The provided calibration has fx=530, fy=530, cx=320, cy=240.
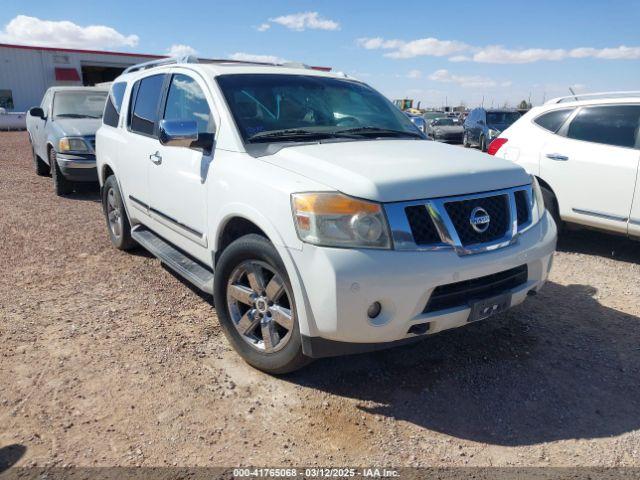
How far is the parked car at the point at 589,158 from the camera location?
518 cm

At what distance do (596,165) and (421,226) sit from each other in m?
3.59

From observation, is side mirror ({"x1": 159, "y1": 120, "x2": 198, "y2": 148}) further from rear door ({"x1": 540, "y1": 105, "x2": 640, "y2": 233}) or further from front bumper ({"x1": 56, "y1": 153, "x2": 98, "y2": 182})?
front bumper ({"x1": 56, "y1": 153, "x2": 98, "y2": 182})

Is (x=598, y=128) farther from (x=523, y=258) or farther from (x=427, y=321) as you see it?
(x=427, y=321)

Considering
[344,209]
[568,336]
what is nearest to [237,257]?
[344,209]

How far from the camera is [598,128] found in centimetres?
555

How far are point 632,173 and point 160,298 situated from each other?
451cm

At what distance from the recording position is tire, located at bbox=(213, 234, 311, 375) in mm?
2871

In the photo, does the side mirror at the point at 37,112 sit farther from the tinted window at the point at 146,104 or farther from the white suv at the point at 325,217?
the white suv at the point at 325,217

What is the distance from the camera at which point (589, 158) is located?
542cm

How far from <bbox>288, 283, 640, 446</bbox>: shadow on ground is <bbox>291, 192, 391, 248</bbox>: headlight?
98 centimetres

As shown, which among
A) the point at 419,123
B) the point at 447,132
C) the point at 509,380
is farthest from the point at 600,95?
the point at 447,132

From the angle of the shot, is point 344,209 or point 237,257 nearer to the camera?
point 344,209

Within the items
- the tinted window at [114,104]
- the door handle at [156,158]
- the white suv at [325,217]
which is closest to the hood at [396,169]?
the white suv at [325,217]

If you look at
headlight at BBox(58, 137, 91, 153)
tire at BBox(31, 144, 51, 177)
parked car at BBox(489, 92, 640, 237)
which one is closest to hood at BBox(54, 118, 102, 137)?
headlight at BBox(58, 137, 91, 153)
